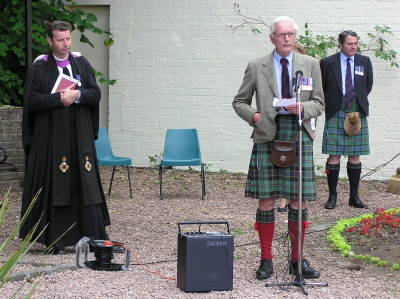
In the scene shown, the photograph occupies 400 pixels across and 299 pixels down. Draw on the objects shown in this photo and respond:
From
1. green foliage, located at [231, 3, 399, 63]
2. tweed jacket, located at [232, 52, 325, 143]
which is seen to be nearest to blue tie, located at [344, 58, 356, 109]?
green foliage, located at [231, 3, 399, 63]

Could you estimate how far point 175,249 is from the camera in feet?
25.5

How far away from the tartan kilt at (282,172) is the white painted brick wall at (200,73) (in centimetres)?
637

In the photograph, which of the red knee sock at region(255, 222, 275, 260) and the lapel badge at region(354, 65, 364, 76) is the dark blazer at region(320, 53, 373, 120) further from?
the red knee sock at region(255, 222, 275, 260)

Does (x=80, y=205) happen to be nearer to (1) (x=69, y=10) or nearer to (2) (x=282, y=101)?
(2) (x=282, y=101)

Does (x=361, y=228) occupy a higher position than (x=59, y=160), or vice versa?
(x=59, y=160)

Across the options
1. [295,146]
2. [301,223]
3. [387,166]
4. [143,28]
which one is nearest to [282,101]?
[295,146]

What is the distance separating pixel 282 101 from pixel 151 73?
7.46 m

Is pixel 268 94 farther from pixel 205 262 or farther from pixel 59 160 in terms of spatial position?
pixel 59 160

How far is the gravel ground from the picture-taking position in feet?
20.1

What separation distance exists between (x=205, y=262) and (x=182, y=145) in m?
5.43

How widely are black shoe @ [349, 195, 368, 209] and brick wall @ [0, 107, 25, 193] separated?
404cm

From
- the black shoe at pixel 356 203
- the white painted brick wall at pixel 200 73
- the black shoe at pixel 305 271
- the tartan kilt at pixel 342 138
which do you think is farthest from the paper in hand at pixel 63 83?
the white painted brick wall at pixel 200 73

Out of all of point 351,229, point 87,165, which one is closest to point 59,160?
point 87,165

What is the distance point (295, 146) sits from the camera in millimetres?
6324
